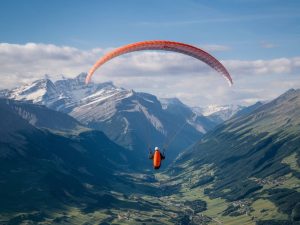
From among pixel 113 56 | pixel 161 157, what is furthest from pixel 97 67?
pixel 161 157

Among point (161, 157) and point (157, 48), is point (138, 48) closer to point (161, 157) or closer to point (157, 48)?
point (157, 48)

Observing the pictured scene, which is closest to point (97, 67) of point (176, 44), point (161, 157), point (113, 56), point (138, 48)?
point (113, 56)

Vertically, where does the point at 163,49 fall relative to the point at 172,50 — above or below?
above

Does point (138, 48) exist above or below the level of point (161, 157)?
above

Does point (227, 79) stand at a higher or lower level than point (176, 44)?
lower

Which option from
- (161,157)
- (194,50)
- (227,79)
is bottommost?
(161,157)

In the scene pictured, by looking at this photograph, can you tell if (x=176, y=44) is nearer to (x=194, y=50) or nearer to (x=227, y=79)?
(x=194, y=50)
